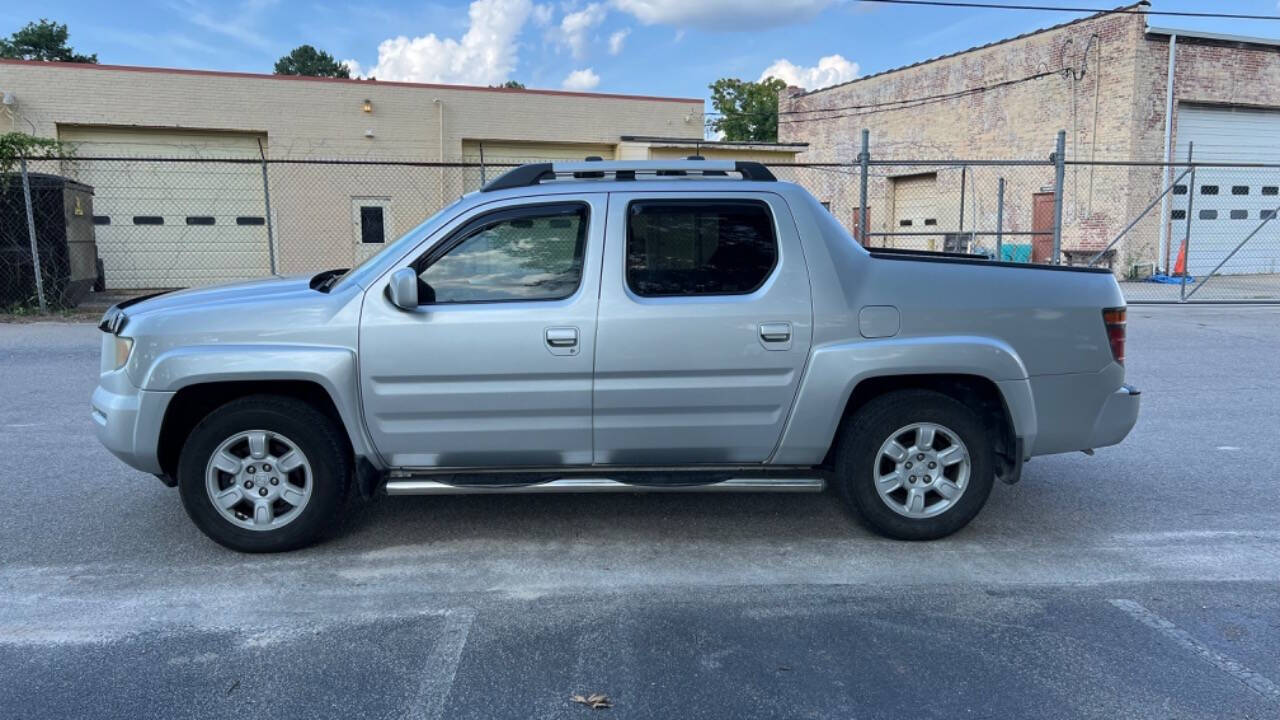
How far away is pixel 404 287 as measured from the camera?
4.28 m

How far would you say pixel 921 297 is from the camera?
4543 millimetres

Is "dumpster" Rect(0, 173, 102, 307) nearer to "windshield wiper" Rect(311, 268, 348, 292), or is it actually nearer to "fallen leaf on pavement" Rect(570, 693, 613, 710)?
"windshield wiper" Rect(311, 268, 348, 292)

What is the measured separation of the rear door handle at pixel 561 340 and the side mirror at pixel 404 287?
65 centimetres

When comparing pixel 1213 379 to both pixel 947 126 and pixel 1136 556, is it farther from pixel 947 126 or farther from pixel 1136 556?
pixel 947 126

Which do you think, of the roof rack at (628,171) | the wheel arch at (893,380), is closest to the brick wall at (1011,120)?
the wheel arch at (893,380)

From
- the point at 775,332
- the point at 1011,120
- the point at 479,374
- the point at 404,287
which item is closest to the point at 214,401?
the point at 404,287

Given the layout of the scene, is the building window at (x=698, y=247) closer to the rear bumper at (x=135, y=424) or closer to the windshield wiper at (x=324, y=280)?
the windshield wiper at (x=324, y=280)

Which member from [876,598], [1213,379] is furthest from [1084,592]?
[1213,379]

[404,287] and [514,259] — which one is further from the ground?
[514,259]

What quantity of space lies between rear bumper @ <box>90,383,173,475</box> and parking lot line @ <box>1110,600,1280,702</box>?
14.8 ft

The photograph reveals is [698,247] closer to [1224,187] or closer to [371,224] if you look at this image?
[371,224]

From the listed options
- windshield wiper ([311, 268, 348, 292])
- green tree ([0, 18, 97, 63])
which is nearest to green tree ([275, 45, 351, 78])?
green tree ([0, 18, 97, 63])

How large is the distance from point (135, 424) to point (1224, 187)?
86.7 ft

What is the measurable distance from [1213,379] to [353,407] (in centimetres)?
882
